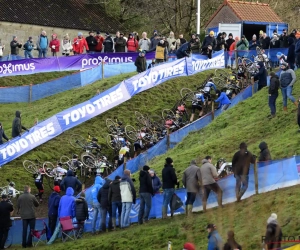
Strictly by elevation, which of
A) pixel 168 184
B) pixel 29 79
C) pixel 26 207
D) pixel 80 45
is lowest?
pixel 26 207

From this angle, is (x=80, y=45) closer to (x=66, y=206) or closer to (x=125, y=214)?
(x=66, y=206)

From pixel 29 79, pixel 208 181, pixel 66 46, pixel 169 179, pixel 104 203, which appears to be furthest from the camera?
pixel 66 46

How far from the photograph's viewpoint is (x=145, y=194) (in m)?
24.7

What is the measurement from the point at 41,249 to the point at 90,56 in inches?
911

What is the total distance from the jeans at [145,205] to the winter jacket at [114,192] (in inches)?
24.9

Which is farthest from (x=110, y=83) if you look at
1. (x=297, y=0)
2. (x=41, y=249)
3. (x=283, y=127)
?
(x=297, y=0)

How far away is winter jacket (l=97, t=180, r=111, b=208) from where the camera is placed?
83.4ft

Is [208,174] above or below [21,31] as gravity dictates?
below

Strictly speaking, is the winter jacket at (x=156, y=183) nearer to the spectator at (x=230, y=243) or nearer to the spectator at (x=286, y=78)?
the spectator at (x=286, y=78)

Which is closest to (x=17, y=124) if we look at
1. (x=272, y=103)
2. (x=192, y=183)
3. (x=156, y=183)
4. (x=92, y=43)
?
(x=272, y=103)

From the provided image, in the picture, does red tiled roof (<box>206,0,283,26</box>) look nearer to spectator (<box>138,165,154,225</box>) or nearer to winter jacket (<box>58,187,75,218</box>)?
winter jacket (<box>58,187,75,218</box>)

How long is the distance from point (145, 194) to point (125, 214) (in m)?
0.90

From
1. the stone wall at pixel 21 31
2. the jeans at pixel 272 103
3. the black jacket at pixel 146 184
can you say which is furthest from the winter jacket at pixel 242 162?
the stone wall at pixel 21 31

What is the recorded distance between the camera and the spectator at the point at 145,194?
24.6 m
